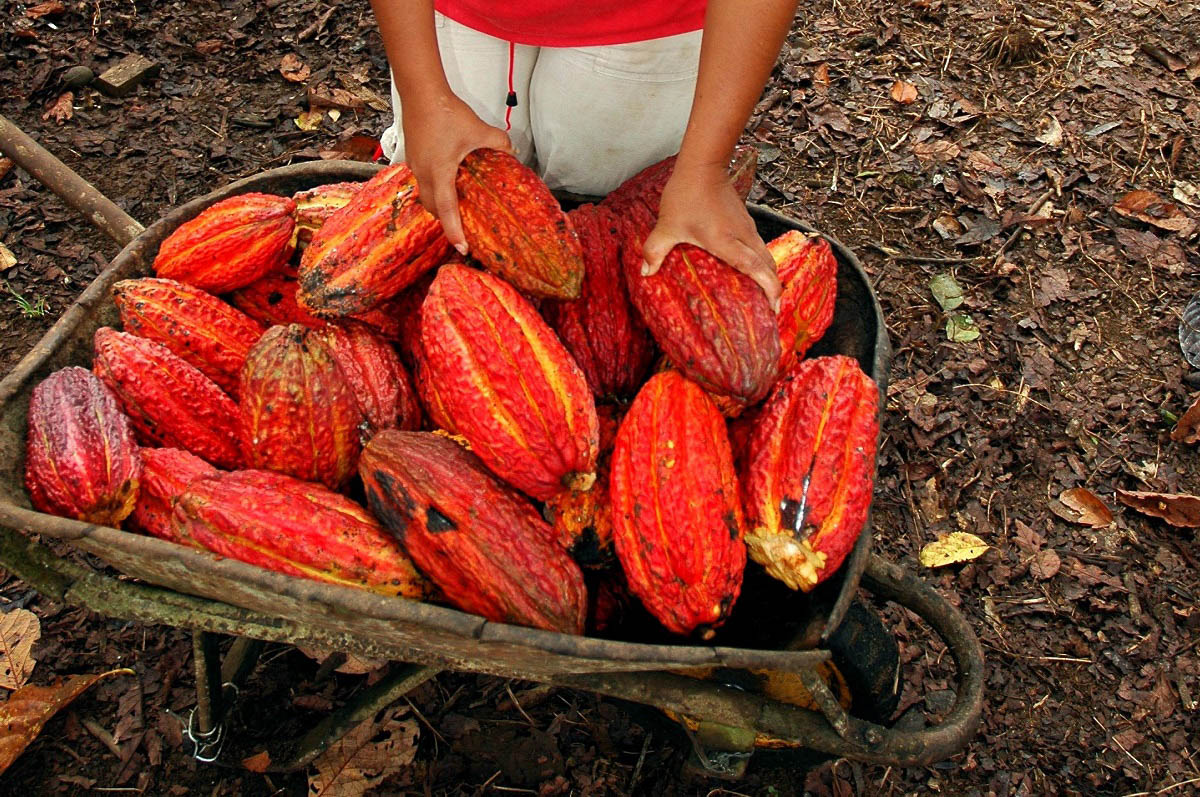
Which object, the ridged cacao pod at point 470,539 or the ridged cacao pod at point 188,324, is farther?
the ridged cacao pod at point 188,324

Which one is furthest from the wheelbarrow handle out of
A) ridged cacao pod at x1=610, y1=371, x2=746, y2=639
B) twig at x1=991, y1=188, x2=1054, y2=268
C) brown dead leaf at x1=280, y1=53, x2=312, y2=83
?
twig at x1=991, y1=188, x2=1054, y2=268

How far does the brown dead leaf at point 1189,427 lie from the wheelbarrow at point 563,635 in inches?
67.1

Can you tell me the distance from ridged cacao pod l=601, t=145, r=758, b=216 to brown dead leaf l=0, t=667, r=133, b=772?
6.22 ft

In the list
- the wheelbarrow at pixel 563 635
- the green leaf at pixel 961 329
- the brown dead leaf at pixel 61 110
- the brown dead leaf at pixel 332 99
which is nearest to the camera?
the wheelbarrow at pixel 563 635

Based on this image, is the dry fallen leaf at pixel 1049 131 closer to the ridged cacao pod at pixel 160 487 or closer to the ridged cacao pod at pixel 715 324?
the ridged cacao pod at pixel 715 324

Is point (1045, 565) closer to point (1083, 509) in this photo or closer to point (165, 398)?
point (1083, 509)

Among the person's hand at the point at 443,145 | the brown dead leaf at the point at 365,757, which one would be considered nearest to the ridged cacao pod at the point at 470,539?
the person's hand at the point at 443,145

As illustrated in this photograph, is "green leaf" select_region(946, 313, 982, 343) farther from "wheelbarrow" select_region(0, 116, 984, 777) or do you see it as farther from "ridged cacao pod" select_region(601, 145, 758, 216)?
"ridged cacao pod" select_region(601, 145, 758, 216)

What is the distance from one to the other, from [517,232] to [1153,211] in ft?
10.7

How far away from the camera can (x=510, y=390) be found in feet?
5.31

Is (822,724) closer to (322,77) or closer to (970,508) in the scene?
(970,508)

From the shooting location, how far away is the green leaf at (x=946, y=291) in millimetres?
3389

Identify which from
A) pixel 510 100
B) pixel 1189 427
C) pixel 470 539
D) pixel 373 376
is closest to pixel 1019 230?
pixel 1189 427

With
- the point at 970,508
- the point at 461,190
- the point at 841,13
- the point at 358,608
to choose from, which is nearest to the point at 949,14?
the point at 841,13
